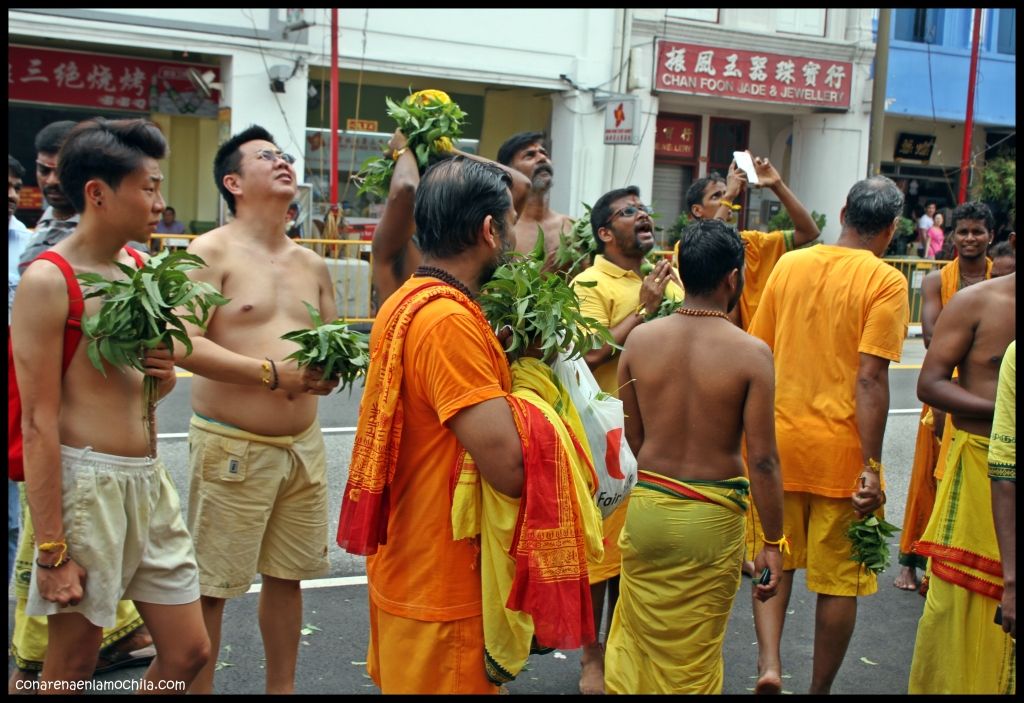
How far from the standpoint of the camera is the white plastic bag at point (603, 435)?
3.15m

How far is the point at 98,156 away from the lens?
3.41 meters

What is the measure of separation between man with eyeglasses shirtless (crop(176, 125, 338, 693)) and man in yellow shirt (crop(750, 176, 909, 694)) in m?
2.01

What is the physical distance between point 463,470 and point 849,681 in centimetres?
286

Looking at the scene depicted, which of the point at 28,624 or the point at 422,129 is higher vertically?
the point at 422,129

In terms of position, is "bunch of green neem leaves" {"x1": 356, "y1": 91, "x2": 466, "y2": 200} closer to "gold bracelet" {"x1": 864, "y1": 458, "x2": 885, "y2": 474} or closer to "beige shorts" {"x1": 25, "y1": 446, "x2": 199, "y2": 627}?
"beige shorts" {"x1": 25, "y1": 446, "x2": 199, "y2": 627}

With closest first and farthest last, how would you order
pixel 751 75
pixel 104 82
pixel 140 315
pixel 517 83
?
pixel 140 315 → pixel 104 82 → pixel 517 83 → pixel 751 75

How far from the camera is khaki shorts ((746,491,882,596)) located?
4562 mm

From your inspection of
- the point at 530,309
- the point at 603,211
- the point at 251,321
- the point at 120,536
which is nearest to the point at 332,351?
the point at 251,321

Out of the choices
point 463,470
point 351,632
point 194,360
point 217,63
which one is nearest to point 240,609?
point 351,632

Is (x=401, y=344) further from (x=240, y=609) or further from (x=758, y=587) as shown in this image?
(x=240, y=609)

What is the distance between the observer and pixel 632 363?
398 centimetres

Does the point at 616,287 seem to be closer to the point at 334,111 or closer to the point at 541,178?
the point at 541,178

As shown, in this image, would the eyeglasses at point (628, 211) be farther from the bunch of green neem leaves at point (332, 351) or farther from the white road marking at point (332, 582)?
the white road marking at point (332, 582)

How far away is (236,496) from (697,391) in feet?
5.85
